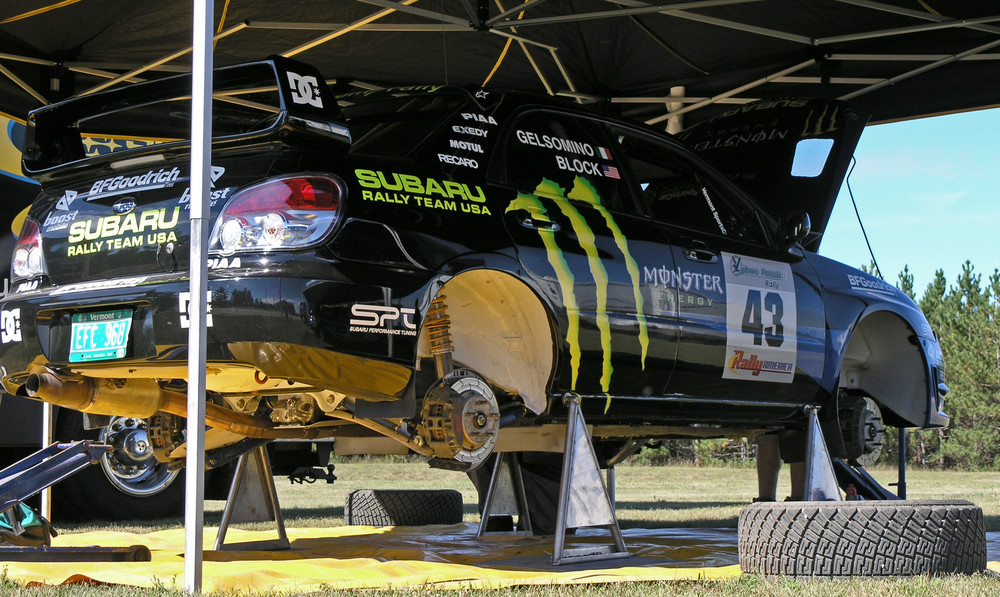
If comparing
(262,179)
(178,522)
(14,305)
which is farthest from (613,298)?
(178,522)

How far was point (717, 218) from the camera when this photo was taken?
570 centimetres

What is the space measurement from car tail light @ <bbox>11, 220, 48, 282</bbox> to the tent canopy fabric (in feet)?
10.7

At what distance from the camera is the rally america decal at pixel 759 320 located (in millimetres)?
5223

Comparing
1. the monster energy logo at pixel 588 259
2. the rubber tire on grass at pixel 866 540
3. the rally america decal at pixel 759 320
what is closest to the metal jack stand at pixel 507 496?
the rally america decal at pixel 759 320

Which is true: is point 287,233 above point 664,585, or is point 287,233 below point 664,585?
above

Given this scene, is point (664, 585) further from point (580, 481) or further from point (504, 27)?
point (504, 27)

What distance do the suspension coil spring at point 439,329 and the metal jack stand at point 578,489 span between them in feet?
1.99

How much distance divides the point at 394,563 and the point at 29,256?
190cm

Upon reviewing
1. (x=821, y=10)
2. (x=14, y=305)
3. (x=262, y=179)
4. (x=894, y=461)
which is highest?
(x=821, y=10)

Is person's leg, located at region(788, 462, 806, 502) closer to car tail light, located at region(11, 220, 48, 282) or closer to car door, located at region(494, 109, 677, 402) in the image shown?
car door, located at region(494, 109, 677, 402)

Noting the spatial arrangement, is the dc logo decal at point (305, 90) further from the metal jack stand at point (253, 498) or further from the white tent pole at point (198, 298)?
the metal jack stand at point (253, 498)

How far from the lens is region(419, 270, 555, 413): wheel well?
4473 mm

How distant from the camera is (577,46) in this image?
28.4 feet

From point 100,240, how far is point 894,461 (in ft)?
123
